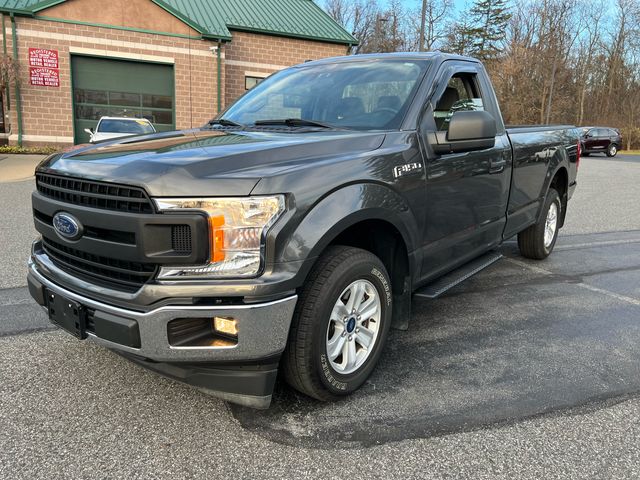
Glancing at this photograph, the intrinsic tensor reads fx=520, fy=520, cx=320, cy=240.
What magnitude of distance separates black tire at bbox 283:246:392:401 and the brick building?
68.7 ft

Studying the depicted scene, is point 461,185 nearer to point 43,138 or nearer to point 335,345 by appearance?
point 335,345

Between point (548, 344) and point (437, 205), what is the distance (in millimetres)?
1351

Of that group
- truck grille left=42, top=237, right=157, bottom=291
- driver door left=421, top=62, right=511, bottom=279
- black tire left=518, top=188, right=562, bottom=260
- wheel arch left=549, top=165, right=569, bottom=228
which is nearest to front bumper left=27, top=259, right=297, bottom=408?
truck grille left=42, top=237, right=157, bottom=291

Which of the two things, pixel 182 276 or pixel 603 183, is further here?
pixel 603 183

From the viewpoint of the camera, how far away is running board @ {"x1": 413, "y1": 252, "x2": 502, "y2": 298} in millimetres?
3632

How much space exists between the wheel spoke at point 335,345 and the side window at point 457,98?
161 centimetres

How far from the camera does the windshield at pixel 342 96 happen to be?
3424 mm

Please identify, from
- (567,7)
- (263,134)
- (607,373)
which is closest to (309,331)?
(263,134)

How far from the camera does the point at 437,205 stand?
3422 millimetres

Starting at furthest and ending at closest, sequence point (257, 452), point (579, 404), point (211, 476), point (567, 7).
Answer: point (567, 7), point (579, 404), point (257, 452), point (211, 476)

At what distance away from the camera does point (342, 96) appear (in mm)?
3686

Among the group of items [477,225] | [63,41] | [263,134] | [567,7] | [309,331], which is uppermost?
[567,7]

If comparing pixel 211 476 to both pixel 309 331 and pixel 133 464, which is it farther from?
pixel 309 331

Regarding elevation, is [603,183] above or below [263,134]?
below
